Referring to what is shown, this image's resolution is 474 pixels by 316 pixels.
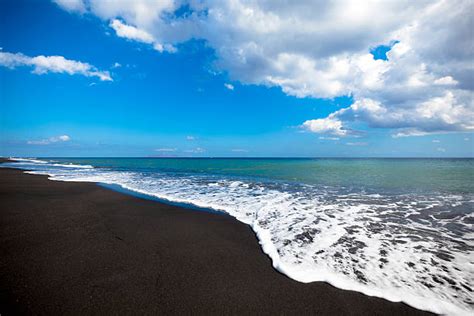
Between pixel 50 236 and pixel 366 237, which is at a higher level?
pixel 50 236

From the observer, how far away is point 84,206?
916 cm

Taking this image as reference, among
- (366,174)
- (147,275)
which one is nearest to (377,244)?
(147,275)

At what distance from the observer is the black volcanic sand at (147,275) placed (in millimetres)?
A: 3162

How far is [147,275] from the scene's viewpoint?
Result: 12.9 feet

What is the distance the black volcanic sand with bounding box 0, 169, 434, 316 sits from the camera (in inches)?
124

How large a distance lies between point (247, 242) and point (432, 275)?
419 cm

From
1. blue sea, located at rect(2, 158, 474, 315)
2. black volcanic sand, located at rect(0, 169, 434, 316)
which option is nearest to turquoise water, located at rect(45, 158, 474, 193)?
blue sea, located at rect(2, 158, 474, 315)

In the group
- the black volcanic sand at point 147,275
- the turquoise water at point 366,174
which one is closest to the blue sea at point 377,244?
the black volcanic sand at point 147,275

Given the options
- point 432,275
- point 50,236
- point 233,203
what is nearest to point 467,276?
point 432,275

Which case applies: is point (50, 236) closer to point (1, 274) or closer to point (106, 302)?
point (1, 274)

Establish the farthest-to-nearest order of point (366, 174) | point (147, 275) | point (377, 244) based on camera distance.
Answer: point (366, 174), point (377, 244), point (147, 275)

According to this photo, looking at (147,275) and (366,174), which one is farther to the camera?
(366,174)

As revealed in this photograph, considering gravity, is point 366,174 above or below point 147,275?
below

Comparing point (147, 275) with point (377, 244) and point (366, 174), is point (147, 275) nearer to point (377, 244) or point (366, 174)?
point (377, 244)
